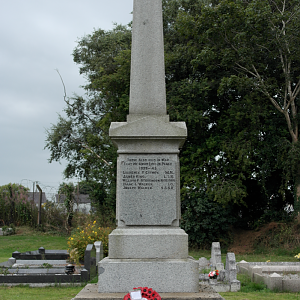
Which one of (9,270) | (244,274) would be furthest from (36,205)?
(244,274)

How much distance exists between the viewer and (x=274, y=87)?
20281 millimetres

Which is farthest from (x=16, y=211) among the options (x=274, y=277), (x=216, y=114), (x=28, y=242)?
(x=274, y=277)

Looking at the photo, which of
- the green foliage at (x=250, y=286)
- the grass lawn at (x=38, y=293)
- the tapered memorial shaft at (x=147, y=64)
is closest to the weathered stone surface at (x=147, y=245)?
the tapered memorial shaft at (x=147, y=64)

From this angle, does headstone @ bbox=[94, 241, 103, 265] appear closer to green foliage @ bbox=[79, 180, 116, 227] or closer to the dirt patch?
the dirt patch

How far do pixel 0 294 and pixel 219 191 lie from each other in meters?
12.2

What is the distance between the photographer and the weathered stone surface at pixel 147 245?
6082 mm

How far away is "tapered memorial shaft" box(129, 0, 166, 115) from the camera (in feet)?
22.4

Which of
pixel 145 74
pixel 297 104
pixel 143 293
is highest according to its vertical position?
pixel 297 104

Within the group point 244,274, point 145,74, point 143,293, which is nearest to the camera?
point 143,293

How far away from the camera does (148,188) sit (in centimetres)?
639

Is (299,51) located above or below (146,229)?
above

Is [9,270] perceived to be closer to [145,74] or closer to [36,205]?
[145,74]

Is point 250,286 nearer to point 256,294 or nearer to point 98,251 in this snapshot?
point 256,294

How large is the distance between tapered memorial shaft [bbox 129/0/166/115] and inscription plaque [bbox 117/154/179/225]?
912mm
